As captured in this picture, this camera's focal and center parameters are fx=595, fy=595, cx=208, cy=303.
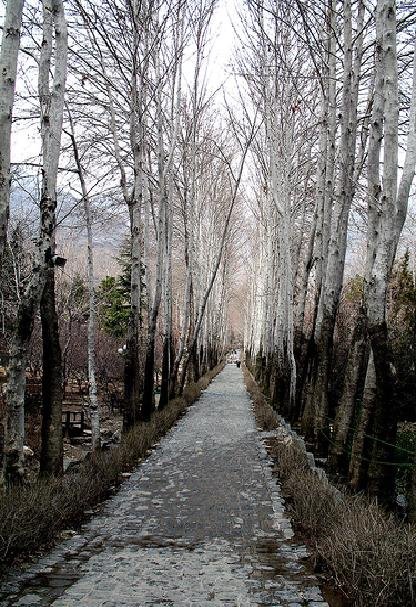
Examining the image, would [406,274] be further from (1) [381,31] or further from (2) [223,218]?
(2) [223,218]

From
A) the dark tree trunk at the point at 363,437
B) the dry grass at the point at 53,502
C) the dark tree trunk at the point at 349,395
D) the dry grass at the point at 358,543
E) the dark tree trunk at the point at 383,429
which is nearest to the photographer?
the dry grass at the point at 358,543

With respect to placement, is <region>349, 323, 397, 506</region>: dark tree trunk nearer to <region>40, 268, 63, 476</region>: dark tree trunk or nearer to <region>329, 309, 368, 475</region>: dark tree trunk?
<region>329, 309, 368, 475</region>: dark tree trunk

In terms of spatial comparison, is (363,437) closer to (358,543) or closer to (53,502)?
(358,543)

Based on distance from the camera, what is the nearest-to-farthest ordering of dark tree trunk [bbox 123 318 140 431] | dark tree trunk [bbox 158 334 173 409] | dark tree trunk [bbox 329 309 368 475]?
dark tree trunk [bbox 329 309 368 475] < dark tree trunk [bbox 123 318 140 431] < dark tree trunk [bbox 158 334 173 409]

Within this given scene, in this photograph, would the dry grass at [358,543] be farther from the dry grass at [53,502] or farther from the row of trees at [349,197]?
the dry grass at [53,502]

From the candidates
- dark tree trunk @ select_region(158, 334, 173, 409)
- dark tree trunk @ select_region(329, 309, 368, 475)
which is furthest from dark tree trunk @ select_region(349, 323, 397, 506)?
dark tree trunk @ select_region(158, 334, 173, 409)

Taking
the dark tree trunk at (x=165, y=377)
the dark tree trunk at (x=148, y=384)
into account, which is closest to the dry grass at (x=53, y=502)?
the dark tree trunk at (x=148, y=384)

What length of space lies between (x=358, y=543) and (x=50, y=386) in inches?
155

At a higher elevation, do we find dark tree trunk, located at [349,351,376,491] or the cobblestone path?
dark tree trunk, located at [349,351,376,491]

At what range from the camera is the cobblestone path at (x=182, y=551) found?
3900 mm

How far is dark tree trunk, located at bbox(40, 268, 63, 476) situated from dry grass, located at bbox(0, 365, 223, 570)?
0.29 m

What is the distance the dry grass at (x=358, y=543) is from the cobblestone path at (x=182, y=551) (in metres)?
0.21

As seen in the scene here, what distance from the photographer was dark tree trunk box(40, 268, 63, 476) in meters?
6.62

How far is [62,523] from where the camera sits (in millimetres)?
5348
